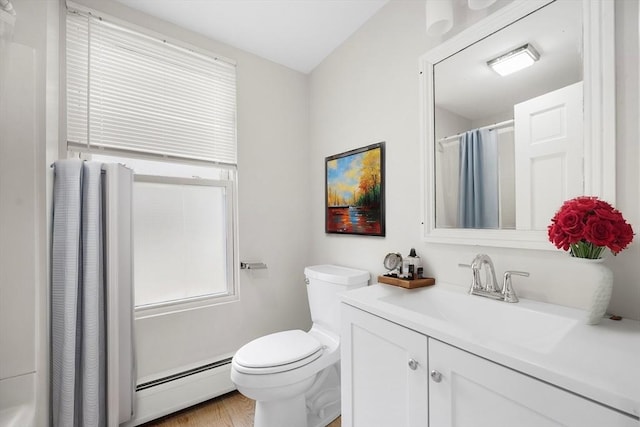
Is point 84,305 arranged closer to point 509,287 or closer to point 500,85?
point 509,287

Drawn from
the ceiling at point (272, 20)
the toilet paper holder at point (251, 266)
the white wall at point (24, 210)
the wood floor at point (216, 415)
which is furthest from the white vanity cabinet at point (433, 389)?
the ceiling at point (272, 20)

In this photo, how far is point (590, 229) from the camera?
2.48 ft

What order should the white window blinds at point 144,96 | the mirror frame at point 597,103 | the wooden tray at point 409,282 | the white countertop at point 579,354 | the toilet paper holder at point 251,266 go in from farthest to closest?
the toilet paper holder at point 251,266
the white window blinds at point 144,96
the wooden tray at point 409,282
the mirror frame at point 597,103
the white countertop at point 579,354

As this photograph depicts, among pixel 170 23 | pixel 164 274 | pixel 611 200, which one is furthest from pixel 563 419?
pixel 170 23

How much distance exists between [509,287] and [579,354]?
408mm

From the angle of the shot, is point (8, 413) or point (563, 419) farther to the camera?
point (8, 413)

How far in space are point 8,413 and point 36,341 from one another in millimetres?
235

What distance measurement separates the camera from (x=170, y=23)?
1.73m

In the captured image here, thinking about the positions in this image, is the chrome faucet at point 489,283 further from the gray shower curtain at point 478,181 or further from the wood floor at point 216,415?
the wood floor at point 216,415

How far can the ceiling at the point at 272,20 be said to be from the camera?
158 centimetres

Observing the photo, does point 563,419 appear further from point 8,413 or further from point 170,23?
point 170,23

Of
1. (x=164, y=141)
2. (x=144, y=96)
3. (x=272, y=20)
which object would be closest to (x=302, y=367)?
(x=164, y=141)

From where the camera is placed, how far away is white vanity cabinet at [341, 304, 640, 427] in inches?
23.0

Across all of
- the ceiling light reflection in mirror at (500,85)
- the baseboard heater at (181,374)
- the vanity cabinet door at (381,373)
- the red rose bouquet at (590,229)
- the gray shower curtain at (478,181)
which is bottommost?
the baseboard heater at (181,374)
